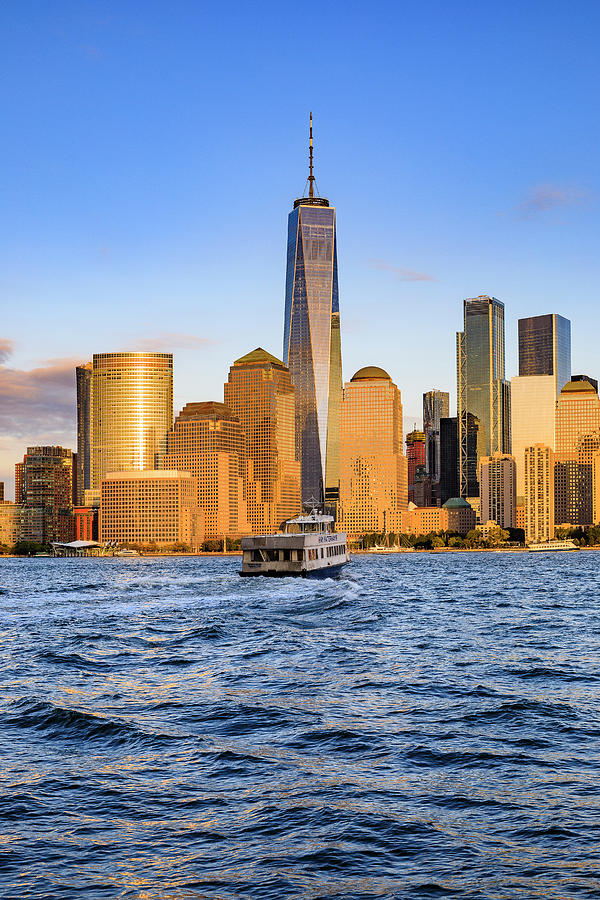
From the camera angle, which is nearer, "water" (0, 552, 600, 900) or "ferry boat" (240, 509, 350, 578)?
"water" (0, 552, 600, 900)

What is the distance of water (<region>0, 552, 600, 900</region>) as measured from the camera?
24547mm

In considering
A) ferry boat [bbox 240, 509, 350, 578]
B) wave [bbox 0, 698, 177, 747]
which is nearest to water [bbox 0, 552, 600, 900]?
wave [bbox 0, 698, 177, 747]

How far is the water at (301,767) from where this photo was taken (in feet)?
80.5

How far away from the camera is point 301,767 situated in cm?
3425

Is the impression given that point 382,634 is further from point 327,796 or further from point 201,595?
point 201,595

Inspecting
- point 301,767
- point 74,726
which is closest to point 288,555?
point 74,726

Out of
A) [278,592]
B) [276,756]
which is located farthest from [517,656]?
[278,592]

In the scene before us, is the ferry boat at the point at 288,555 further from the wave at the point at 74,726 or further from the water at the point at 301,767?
the wave at the point at 74,726

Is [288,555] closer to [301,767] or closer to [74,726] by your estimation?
[74,726]

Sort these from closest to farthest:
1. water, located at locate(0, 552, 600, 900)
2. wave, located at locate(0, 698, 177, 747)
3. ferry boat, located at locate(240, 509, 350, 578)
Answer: water, located at locate(0, 552, 600, 900) < wave, located at locate(0, 698, 177, 747) < ferry boat, located at locate(240, 509, 350, 578)

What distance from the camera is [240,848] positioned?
1030 inches

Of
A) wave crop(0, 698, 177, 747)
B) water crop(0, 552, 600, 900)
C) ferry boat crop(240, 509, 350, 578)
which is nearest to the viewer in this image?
water crop(0, 552, 600, 900)

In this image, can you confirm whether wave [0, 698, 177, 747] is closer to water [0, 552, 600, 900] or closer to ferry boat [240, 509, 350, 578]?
water [0, 552, 600, 900]

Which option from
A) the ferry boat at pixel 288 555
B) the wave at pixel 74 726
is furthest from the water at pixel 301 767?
the ferry boat at pixel 288 555
